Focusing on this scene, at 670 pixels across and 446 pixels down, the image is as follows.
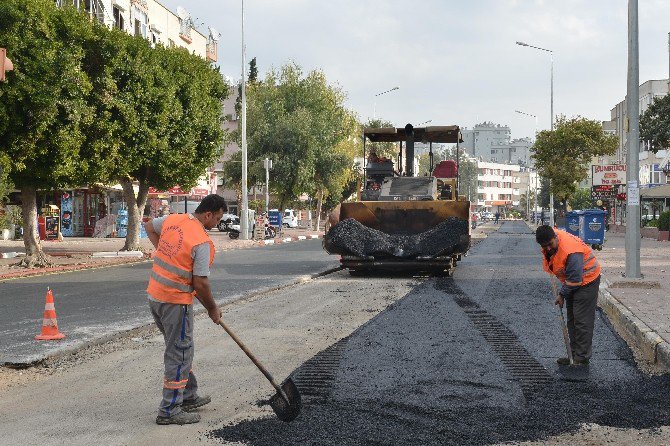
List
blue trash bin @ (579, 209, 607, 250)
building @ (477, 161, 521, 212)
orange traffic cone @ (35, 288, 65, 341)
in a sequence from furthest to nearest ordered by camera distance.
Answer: building @ (477, 161, 521, 212), blue trash bin @ (579, 209, 607, 250), orange traffic cone @ (35, 288, 65, 341)

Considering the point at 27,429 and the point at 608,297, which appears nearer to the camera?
the point at 27,429

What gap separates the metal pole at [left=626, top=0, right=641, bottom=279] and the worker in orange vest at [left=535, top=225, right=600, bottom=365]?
7.31 meters

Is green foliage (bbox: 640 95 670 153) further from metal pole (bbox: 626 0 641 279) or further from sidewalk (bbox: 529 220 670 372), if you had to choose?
metal pole (bbox: 626 0 641 279)

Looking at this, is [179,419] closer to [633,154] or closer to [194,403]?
[194,403]

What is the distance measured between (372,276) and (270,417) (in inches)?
494

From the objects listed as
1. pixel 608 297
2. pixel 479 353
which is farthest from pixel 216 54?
pixel 479 353

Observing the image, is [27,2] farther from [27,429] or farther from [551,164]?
[551,164]

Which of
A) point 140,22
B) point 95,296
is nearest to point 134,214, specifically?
point 95,296

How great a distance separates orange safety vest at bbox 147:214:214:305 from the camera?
17.8ft

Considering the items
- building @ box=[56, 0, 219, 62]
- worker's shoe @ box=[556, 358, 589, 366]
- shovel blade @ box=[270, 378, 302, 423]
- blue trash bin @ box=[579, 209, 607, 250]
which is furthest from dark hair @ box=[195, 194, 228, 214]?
building @ box=[56, 0, 219, 62]

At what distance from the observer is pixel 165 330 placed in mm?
5590

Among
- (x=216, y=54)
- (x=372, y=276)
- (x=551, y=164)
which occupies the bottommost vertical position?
(x=372, y=276)

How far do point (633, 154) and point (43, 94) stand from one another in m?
12.7

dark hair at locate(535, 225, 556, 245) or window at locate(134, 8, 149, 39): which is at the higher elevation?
window at locate(134, 8, 149, 39)
